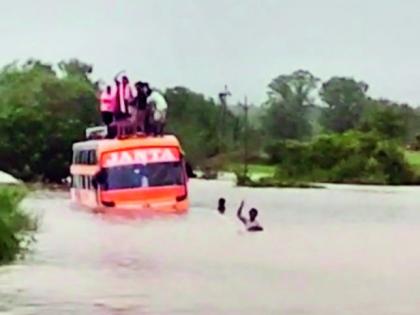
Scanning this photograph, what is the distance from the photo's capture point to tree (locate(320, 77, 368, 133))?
414 ft

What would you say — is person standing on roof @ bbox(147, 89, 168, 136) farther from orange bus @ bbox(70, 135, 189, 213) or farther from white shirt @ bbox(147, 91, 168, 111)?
orange bus @ bbox(70, 135, 189, 213)

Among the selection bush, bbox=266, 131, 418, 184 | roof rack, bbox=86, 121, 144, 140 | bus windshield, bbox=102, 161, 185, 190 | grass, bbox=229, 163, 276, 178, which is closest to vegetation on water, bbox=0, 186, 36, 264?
bus windshield, bbox=102, 161, 185, 190

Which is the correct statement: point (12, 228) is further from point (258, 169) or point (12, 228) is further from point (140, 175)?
point (258, 169)

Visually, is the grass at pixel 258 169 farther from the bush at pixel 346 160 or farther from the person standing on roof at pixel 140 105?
the person standing on roof at pixel 140 105

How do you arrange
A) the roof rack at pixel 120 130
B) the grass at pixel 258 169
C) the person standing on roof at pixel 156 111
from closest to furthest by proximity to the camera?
the roof rack at pixel 120 130 < the person standing on roof at pixel 156 111 < the grass at pixel 258 169

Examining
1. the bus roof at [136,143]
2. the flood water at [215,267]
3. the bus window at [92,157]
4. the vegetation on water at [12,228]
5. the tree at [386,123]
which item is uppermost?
the tree at [386,123]

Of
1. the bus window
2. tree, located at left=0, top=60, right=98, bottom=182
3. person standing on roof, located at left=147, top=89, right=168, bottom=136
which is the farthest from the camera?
tree, located at left=0, top=60, right=98, bottom=182

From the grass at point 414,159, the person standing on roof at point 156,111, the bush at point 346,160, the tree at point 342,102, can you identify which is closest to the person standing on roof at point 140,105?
the person standing on roof at point 156,111

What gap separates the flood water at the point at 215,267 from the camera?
66.7 ft

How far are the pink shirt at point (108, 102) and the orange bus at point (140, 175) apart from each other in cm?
Answer: 315

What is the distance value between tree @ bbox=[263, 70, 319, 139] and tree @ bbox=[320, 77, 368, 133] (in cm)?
163

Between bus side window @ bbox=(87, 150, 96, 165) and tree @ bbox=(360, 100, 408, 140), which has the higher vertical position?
tree @ bbox=(360, 100, 408, 140)

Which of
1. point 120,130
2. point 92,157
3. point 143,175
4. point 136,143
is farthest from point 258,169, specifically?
point 143,175

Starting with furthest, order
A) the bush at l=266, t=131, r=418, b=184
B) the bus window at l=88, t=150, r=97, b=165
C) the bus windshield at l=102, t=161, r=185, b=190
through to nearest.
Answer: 1. the bush at l=266, t=131, r=418, b=184
2. the bus window at l=88, t=150, r=97, b=165
3. the bus windshield at l=102, t=161, r=185, b=190
